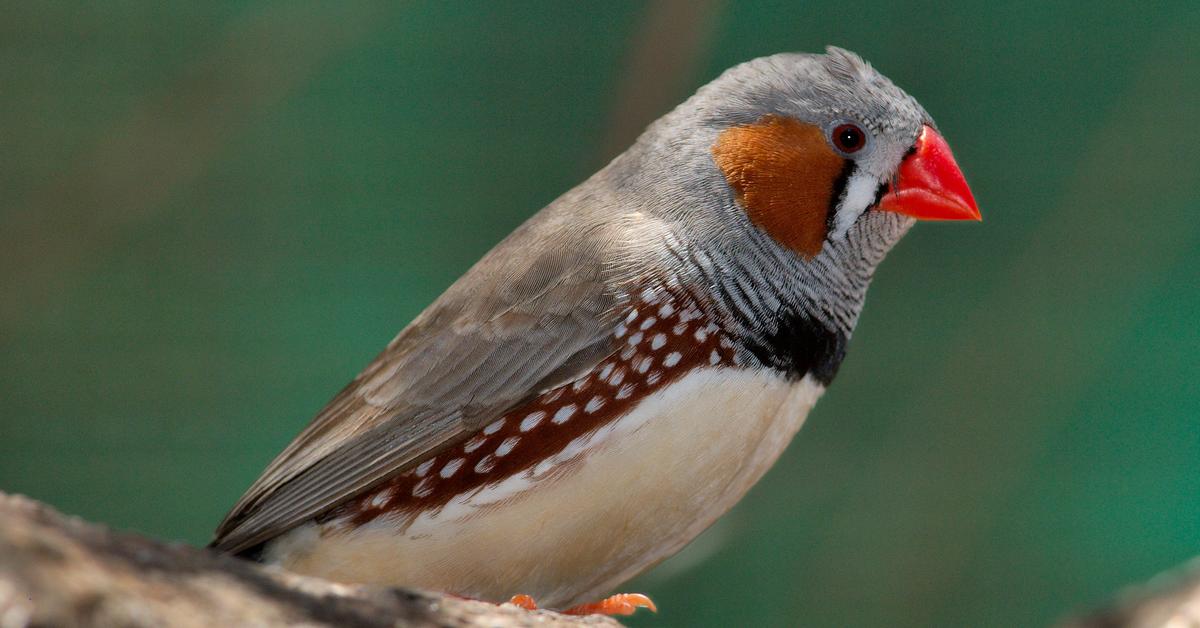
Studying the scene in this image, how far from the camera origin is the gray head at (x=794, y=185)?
7.50ft

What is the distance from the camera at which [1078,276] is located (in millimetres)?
3887

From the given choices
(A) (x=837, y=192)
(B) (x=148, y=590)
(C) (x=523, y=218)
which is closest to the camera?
(B) (x=148, y=590)

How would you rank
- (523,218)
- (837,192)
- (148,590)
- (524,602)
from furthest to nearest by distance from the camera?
(523,218) < (837,192) < (524,602) < (148,590)

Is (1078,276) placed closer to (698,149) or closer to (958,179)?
(958,179)

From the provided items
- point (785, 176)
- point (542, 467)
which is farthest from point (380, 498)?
point (785, 176)

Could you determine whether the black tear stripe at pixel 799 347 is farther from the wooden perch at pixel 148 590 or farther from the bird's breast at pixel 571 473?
the wooden perch at pixel 148 590

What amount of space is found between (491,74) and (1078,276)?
214cm

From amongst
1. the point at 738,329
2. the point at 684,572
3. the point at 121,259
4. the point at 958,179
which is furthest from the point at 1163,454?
the point at 121,259

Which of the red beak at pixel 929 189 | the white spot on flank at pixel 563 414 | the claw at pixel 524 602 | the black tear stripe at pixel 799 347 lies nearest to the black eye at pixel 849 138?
the red beak at pixel 929 189

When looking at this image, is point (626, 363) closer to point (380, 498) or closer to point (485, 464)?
point (485, 464)

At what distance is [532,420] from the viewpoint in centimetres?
217

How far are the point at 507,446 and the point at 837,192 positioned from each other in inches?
34.5

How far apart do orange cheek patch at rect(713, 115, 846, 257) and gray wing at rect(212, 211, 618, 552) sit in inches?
12.8

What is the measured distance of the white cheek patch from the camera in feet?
7.80
